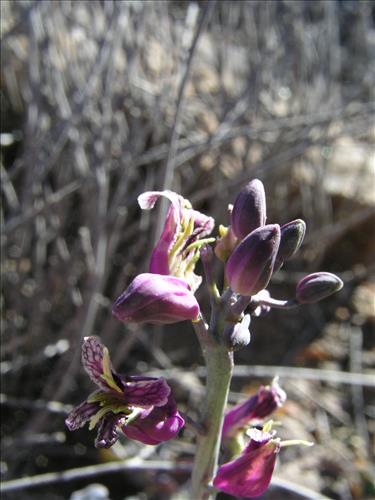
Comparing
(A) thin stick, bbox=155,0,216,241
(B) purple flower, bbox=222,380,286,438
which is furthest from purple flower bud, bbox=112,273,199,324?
(A) thin stick, bbox=155,0,216,241

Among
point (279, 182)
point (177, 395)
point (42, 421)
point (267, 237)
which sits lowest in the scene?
point (177, 395)

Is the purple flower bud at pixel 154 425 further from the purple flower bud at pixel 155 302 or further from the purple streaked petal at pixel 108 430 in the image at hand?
the purple flower bud at pixel 155 302

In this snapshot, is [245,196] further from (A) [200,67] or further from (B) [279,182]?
(A) [200,67]

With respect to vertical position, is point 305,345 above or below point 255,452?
below

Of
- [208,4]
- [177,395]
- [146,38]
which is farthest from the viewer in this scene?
[146,38]

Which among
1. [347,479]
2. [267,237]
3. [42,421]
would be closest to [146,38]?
[42,421]

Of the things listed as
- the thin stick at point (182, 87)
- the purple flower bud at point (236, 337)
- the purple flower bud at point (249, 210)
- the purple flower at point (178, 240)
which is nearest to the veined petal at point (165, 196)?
the purple flower at point (178, 240)

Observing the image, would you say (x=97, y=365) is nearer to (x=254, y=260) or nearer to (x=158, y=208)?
(x=254, y=260)
